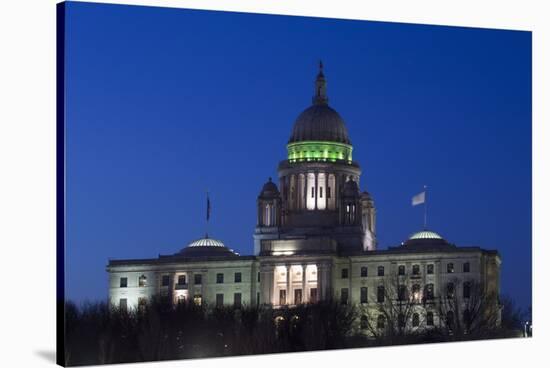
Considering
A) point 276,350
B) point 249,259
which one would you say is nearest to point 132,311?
point 276,350

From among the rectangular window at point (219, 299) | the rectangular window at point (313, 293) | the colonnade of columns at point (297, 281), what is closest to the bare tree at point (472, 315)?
the colonnade of columns at point (297, 281)

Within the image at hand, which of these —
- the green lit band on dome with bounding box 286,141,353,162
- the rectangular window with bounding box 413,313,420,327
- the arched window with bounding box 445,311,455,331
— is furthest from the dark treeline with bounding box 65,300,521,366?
the green lit band on dome with bounding box 286,141,353,162

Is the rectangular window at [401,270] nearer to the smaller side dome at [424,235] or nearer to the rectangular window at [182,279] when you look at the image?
the smaller side dome at [424,235]

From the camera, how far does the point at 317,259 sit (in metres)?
72.2

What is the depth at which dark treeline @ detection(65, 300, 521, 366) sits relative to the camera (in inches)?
1714

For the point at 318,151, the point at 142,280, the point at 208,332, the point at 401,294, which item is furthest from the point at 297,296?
the point at 208,332

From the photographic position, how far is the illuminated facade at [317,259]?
6425 cm

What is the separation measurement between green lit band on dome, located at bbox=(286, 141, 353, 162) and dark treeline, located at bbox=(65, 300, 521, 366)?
65.5 feet

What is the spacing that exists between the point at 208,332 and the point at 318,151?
32.6 metres

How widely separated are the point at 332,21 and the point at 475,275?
2509 centimetres

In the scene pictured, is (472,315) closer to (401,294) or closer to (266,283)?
(401,294)

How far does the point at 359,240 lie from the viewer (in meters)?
76.4

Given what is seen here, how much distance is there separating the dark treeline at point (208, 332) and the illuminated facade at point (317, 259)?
13.2ft

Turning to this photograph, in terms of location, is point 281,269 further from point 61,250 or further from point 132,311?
point 61,250
